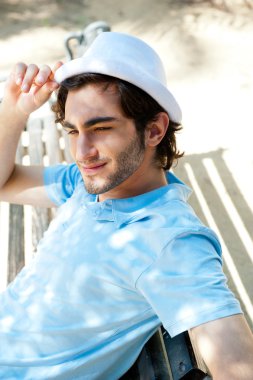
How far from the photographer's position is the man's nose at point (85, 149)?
1.67 metres

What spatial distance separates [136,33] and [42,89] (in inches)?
207

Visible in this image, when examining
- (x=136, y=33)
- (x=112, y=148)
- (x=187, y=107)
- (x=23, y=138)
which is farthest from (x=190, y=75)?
(x=112, y=148)

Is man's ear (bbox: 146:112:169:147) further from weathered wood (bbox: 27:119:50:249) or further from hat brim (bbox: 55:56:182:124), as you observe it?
weathered wood (bbox: 27:119:50:249)

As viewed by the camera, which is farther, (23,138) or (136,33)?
(136,33)

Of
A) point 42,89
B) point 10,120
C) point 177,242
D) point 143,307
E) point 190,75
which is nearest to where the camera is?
point 177,242

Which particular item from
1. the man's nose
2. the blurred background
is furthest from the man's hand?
the blurred background

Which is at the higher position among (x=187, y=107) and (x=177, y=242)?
(x=187, y=107)

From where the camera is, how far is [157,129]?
1803 millimetres

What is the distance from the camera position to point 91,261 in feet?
5.18

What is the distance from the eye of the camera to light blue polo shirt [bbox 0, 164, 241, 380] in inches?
53.2

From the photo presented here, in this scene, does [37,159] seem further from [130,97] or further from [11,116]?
[130,97]

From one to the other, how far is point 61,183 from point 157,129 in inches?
23.2

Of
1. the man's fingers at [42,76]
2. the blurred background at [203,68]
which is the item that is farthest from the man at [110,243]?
the blurred background at [203,68]

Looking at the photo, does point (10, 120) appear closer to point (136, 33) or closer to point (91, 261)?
point (91, 261)
